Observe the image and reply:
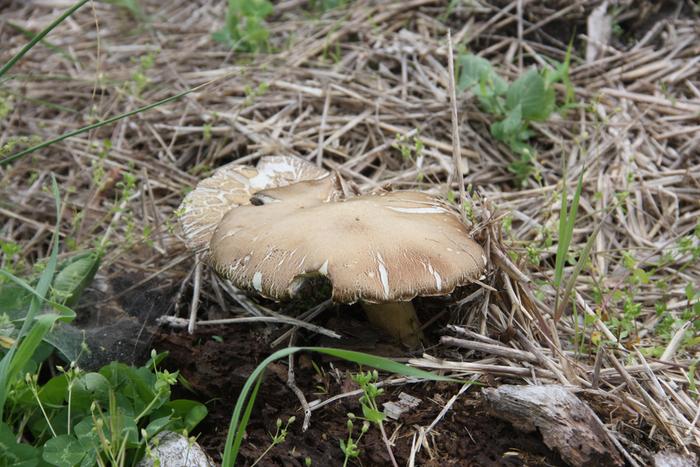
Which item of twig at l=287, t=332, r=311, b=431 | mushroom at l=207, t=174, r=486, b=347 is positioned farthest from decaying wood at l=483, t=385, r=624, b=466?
twig at l=287, t=332, r=311, b=431

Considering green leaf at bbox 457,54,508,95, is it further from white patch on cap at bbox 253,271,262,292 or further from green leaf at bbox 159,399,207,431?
green leaf at bbox 159,399,207,431

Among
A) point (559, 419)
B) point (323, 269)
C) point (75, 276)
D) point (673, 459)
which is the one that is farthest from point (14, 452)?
point (673, 459)

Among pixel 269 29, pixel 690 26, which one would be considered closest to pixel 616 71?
pixel 690 26

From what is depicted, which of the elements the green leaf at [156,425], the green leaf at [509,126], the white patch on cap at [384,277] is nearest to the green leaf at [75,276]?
the green leaf at [156,425]

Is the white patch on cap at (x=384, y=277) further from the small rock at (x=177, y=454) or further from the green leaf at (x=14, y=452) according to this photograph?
the green leaf at (x=14, y=452)

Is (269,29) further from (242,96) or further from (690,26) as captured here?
(690,26)

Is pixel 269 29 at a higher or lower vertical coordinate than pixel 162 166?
higher
